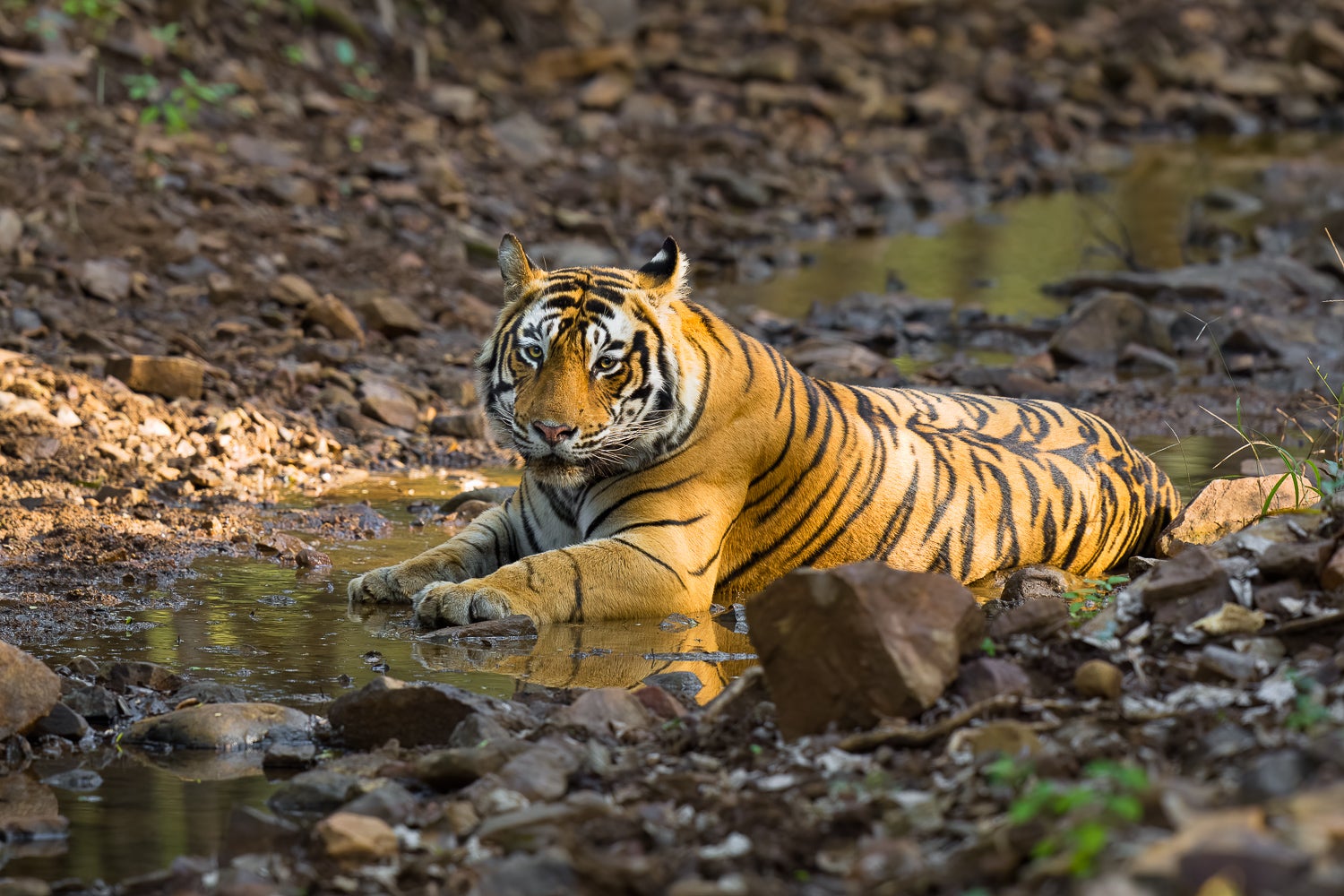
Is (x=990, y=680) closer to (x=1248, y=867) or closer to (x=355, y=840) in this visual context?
(x=1248, y=867)

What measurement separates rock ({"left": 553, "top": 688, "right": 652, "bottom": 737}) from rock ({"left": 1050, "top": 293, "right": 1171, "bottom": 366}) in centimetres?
696

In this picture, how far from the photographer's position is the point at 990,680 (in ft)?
11.6

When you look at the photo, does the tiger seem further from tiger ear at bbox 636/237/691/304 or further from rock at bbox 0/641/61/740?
rock at bbox 0/641/61/740

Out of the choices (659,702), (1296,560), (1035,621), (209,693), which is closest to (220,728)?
(209,693)

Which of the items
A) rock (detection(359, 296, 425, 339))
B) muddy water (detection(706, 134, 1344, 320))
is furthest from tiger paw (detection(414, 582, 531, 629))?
muddy water (detection(706, 134, 1344, 320))

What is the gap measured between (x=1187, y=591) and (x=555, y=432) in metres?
2.17

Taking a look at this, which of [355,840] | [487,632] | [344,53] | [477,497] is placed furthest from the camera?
[344,53]

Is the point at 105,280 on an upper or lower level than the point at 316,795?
upper

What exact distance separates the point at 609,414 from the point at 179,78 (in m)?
8.94

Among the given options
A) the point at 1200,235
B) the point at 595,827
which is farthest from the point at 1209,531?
the point at 1200,235

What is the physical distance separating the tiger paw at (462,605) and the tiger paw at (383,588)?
0.33 m

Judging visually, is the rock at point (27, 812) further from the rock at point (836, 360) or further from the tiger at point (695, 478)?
the rock at point (836, 360)

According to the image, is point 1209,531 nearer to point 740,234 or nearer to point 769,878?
point 769,878

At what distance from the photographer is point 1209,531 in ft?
19.1
